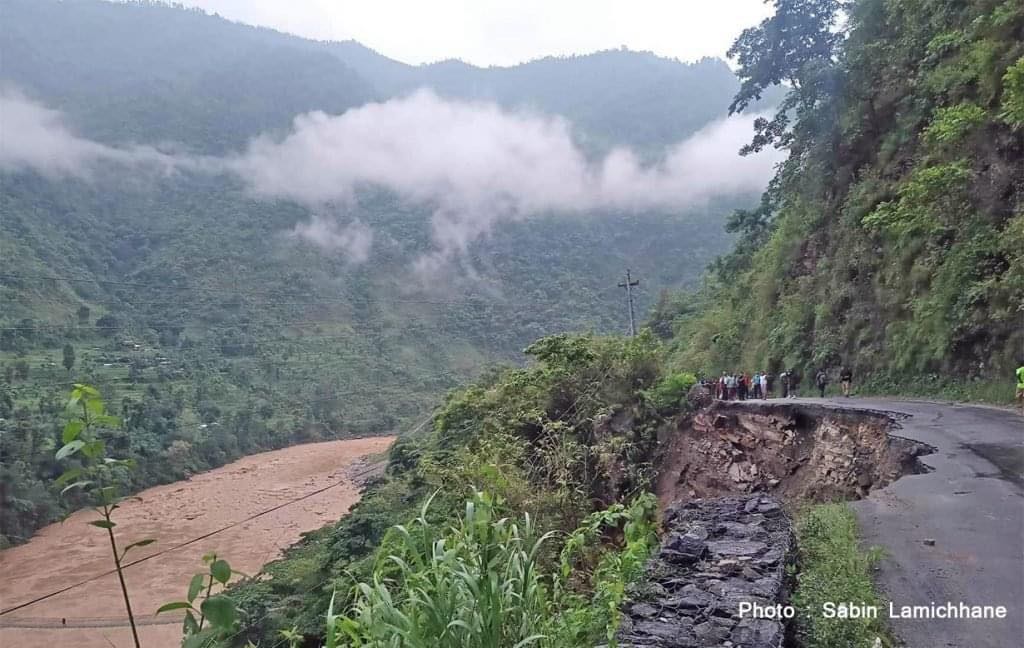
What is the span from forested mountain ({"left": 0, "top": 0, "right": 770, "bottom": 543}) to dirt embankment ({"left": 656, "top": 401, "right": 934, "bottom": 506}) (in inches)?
453

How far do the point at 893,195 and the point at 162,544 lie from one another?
106 ft

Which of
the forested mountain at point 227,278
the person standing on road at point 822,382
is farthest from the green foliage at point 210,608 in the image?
the person standing on road at point 822,382

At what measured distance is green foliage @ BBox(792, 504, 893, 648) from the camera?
129 inches

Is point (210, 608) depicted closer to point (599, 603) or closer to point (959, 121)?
point (599, 603)

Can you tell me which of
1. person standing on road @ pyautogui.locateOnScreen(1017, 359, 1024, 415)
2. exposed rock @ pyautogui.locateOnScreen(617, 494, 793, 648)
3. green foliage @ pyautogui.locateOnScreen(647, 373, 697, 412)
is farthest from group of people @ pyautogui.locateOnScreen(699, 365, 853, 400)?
exposed rock @ pyautogui.locateOnScreen(617, 494, 793, 648)

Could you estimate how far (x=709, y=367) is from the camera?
2781cm

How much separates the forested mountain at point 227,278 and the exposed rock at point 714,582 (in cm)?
1229

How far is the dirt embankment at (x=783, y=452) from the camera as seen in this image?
8844mm

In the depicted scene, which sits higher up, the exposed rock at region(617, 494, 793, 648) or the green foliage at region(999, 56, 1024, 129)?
the green foliage at region(999, 56, 1024, 129)

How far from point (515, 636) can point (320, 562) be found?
15096mm

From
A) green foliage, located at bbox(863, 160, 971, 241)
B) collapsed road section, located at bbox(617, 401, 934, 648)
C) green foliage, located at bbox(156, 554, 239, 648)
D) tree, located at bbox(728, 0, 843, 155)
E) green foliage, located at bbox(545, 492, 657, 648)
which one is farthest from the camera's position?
tree, located at bbox(728, 0, 843, 155)

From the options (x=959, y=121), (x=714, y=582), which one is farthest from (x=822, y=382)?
(x=714, y=582)

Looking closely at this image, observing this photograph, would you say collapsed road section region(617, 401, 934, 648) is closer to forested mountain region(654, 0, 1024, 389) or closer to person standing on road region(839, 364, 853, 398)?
forested mountain region(654, 0, 1024, 389)

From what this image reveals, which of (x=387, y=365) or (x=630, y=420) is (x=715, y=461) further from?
(x=387, y=365)
